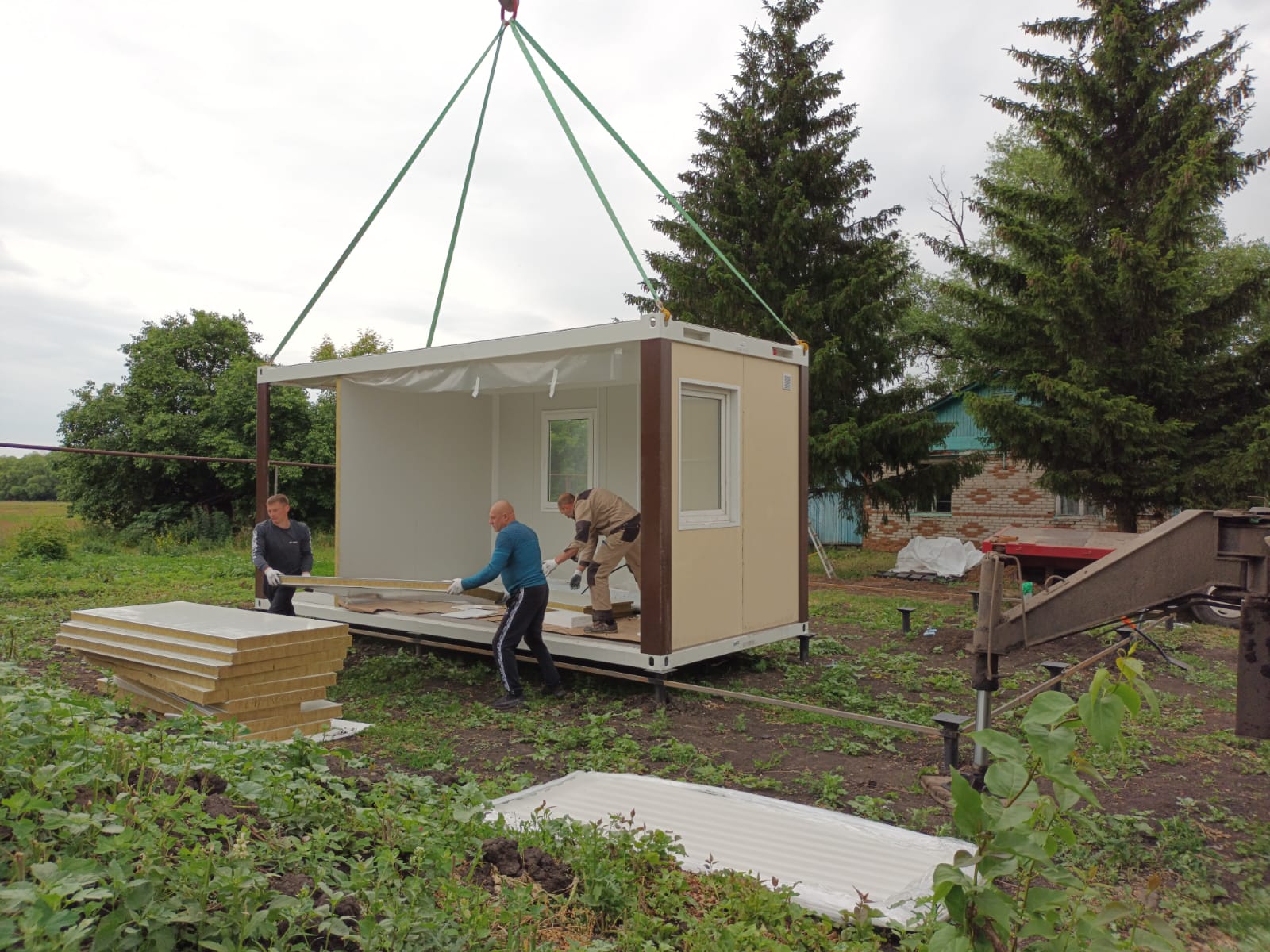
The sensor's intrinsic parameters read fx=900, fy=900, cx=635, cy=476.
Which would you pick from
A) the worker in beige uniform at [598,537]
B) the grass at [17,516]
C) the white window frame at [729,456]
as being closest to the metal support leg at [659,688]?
the worker in beige uniform at [598,537]

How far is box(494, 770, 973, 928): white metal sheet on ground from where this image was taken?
3.56 metres

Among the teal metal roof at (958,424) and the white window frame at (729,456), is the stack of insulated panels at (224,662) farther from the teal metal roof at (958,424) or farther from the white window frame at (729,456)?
the teal metal roof at (958,424)

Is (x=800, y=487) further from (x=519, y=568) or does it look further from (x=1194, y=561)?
(x=1194, y=561)

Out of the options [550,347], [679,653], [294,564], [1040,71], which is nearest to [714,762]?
[679,653]

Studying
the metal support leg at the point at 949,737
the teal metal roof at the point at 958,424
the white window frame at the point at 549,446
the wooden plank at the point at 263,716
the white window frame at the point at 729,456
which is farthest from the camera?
the teal metal roof at the point at 958,424

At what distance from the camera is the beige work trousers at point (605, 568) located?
7941mm

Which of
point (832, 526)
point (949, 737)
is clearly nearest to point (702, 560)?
point (949, 737)

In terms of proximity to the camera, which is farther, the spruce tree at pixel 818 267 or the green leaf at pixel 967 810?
the spruce tree at pixel 818 267

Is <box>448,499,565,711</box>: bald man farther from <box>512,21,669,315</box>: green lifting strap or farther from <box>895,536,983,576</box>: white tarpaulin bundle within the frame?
<box>895,536,983,576</box>: white tarpaulin bundle

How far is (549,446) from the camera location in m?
11.3

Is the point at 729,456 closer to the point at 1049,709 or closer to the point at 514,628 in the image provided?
the point at 514,628

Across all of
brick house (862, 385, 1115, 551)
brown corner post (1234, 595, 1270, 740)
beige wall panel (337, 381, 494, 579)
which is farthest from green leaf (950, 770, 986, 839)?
brick house (862, 385, 1115, 551)

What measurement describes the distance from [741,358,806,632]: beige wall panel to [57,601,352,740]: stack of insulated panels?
3.52 m

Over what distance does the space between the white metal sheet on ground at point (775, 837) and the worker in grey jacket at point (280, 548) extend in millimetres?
4607
